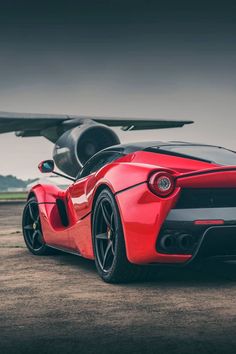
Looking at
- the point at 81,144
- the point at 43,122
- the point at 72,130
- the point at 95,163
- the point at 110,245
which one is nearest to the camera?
the point at 110,245

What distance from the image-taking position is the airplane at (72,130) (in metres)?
14.0

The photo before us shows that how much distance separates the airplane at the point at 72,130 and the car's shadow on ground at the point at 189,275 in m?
8.29

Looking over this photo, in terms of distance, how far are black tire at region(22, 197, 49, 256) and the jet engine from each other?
714 cm

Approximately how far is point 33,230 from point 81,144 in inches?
293

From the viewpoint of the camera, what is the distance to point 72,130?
566 inches

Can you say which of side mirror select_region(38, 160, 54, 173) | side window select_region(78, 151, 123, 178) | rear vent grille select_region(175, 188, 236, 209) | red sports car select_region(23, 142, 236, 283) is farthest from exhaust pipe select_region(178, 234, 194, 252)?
side mirror select_region(38, 160, 54, 173)

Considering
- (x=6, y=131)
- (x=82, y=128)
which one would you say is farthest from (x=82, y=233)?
(x=6, y=131)

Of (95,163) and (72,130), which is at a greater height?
(95,163)

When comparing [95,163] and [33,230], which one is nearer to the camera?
[95,163]

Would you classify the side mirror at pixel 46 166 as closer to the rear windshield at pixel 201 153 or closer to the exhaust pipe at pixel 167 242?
the rear windshield at pixel 201 153

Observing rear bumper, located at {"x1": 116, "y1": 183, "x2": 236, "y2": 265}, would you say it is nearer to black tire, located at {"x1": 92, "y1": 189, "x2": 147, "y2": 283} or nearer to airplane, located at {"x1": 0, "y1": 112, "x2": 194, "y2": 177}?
black tire, located at {"x1": 92, "y1": 189, "x2": 147, "y2": 283}

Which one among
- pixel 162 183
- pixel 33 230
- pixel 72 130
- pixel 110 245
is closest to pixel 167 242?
pixel 162 183

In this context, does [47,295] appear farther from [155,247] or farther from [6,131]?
[6,131]

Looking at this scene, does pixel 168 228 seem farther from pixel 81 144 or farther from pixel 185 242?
pixel 81 144
